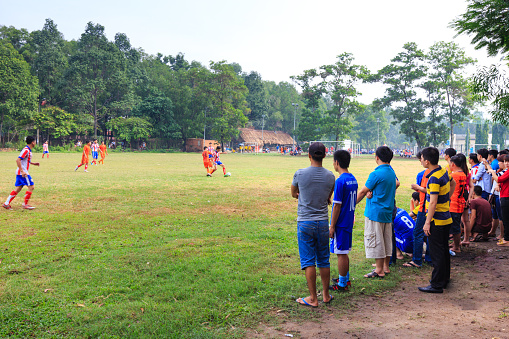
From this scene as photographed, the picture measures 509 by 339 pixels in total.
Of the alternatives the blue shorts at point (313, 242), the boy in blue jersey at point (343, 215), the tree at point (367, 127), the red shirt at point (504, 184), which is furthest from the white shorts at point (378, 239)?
the tree at point (367, 127)

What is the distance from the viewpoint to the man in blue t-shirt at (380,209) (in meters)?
5.20

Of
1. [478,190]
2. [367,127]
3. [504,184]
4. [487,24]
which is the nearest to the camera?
[487,24]

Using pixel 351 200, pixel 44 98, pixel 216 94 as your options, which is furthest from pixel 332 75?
pixel 351 200

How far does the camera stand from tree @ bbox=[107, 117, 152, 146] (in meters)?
59.1

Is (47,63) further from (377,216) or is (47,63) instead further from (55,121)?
(377,216)

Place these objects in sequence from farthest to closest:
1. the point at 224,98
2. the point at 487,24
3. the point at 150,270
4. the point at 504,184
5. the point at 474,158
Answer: the point at 224,98
the point at 474,158
the point at 504,184
the point at 150,270
the point at 487,24

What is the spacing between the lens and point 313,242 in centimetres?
441

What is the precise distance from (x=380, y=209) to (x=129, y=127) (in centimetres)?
5990

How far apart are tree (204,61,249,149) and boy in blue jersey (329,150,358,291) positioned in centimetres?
5915

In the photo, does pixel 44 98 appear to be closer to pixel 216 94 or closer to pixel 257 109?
pixel 216 94

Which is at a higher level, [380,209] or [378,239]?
[380,209]

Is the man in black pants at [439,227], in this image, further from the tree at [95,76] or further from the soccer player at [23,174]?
the tree at [95,76]

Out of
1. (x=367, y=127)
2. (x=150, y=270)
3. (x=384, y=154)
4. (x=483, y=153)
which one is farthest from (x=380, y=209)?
(x=367, y=127)

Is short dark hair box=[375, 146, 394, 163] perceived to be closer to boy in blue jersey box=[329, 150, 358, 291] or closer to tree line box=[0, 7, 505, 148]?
boy in blue jersey box=[329, 150, 358, 291]
